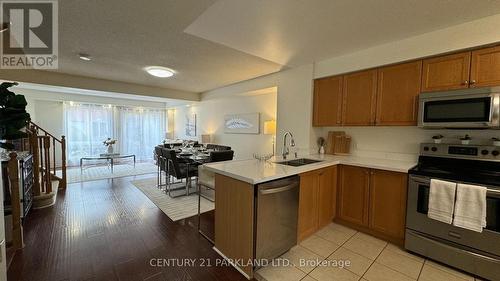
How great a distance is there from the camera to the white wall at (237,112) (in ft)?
Answer: 17.2

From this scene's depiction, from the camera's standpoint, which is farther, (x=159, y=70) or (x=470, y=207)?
(x=159, y=70)

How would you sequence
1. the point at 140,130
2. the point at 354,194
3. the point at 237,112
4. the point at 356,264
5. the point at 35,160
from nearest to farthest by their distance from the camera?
the point at 356,264 → the point at 354,194 → the point at 35,160 → the point at 237,112 → the point at 140,130

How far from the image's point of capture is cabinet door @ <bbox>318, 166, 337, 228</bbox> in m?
2.56

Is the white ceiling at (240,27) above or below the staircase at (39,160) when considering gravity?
above

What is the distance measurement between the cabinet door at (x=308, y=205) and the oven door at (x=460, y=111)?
4.56ft

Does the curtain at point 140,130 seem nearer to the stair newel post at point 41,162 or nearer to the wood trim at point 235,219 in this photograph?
the stair newel post at point 41,162

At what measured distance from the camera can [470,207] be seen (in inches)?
71.8

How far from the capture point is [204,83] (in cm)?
513

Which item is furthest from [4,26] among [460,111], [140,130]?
[140,130]

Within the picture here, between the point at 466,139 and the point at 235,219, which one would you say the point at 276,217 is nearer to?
the point at 235,219

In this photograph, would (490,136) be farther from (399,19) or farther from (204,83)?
(204,83)

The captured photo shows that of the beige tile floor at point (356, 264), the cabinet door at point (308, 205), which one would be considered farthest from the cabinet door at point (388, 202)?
the cabinet door at point (308, 205)

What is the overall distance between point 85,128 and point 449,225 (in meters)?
9.12

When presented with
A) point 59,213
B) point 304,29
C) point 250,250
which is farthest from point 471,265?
point 59,213
